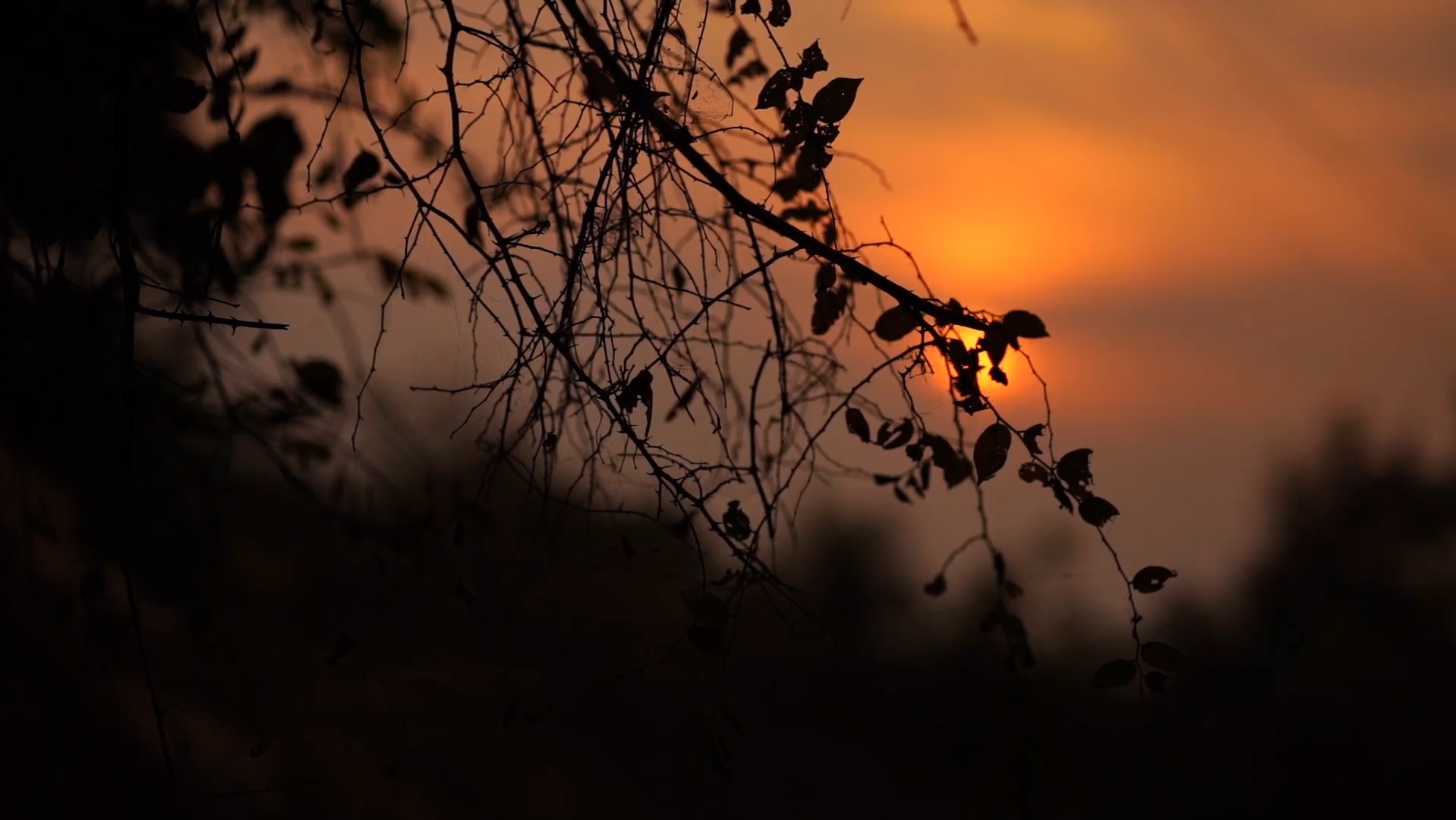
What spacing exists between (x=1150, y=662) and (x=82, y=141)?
114 cm

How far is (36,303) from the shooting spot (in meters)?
1.11

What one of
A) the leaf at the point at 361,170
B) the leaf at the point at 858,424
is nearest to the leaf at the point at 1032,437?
the leaf at the point at 858,424

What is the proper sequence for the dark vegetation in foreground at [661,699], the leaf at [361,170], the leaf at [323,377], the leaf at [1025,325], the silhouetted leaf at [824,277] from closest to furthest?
the leaf at [1025,325] < the silhouetted leaf at [824,277] < the leaf at [361,170] < the leaf at [323,377] < the dark vegetation in foreground at [661,699]

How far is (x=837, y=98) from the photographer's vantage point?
80 centimetres

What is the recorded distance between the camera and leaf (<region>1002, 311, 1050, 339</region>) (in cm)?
74

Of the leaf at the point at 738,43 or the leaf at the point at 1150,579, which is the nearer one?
the leaf at the point at 1150,579

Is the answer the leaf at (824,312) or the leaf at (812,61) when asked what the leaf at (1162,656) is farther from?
the leaf at (812,61)

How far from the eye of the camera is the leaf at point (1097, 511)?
78 centimetres

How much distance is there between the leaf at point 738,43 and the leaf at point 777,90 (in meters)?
0.19

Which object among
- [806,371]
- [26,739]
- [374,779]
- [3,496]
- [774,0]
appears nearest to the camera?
[774,0]

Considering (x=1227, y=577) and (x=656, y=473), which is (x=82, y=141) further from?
(x=1227, y=577)

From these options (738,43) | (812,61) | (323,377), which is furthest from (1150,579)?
(323,377)

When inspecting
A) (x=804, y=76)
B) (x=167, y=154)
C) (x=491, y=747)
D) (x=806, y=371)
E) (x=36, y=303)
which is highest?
(x=167, y=154)

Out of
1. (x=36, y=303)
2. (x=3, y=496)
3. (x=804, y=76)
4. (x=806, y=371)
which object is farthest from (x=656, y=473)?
(x=3, y=496)
